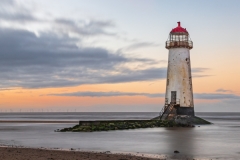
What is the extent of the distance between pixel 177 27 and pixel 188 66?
418 centimetres

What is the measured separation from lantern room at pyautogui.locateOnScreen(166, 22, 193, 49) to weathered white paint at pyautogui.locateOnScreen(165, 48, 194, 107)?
1.47ft

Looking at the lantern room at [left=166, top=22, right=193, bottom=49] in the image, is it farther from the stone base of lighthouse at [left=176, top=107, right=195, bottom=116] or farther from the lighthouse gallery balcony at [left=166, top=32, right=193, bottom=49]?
the stone base of lighthouse at [left=176, top=107, right=195, bottom=116]

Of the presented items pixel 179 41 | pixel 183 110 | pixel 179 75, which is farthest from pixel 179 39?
pixel 183 110

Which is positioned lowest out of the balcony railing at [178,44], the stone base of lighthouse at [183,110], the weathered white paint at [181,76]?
the stone base of lighthouse at [183,110]

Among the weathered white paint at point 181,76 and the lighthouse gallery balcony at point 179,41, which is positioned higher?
the lighthouse gallery balcony at point 179,41

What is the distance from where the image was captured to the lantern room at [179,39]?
37344 mm

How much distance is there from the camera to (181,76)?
37.3 meters

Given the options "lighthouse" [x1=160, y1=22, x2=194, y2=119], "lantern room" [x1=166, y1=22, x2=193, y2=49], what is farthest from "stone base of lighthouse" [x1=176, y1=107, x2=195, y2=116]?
"lantern room" [x1=166, y1=22, x2=193, y2=49]

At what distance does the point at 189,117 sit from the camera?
3784 centimetres

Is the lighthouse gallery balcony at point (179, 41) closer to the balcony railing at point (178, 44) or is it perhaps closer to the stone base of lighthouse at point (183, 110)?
the balcony railing at point (178, 44)

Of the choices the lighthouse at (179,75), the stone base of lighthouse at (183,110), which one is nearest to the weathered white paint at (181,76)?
the lighthouse at (179,75)

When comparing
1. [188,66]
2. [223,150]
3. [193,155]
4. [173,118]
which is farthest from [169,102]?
[193,155]

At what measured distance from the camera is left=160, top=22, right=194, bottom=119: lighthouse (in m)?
37.3

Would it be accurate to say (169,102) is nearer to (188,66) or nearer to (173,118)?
(173,118)
